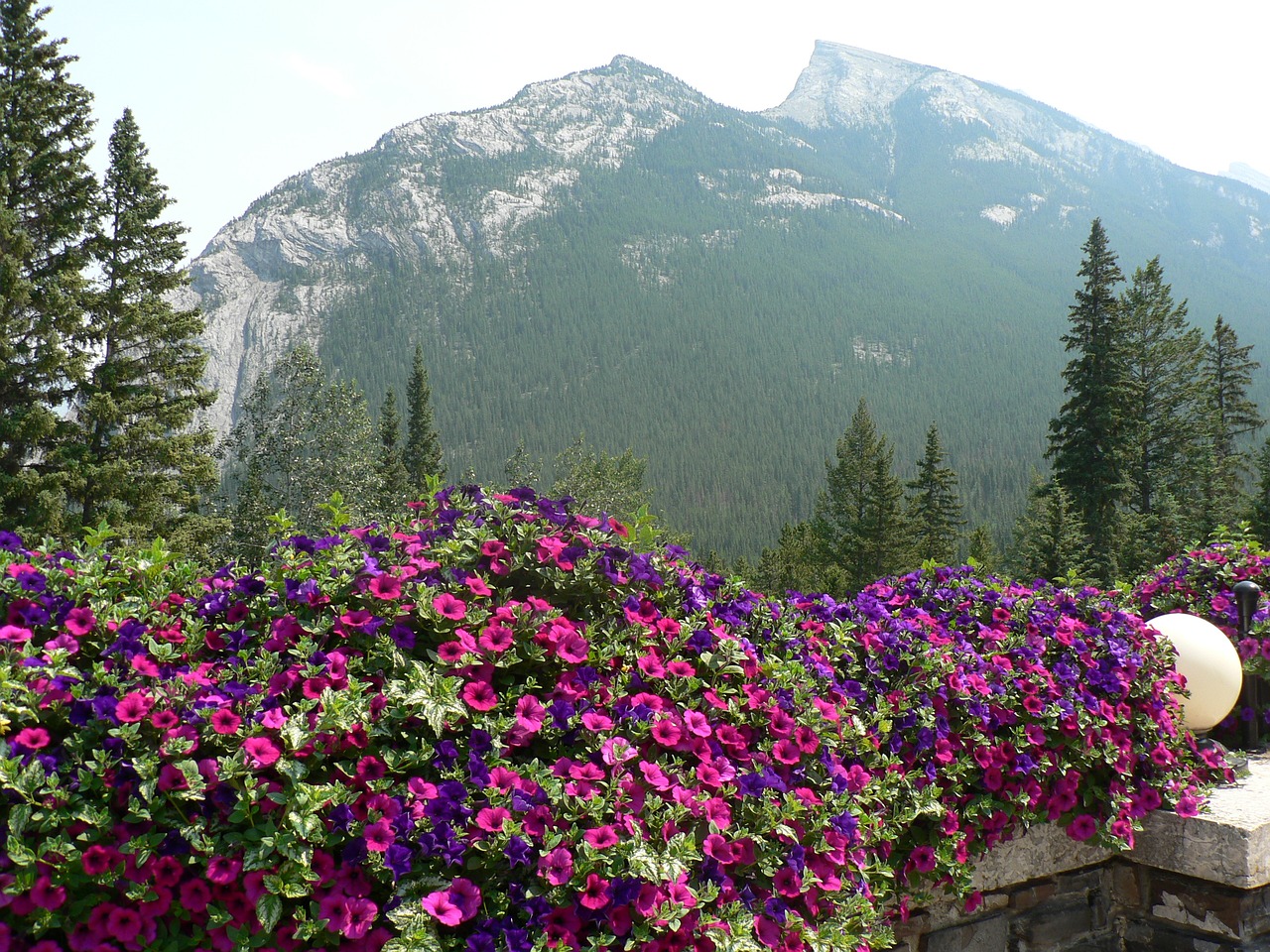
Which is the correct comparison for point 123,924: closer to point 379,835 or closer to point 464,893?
point 379,835

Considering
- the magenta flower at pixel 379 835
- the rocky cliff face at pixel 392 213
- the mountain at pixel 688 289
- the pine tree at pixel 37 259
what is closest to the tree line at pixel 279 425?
the pine tree at pixel 37 259

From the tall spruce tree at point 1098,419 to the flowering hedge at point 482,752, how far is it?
81.8ft

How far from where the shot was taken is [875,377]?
381 feet

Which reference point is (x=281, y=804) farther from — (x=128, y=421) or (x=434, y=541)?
(x=128, y=421)

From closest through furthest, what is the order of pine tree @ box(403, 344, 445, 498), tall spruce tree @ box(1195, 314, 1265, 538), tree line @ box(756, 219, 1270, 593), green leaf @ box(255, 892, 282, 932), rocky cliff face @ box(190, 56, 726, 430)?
green leaf @ box(255, 892, 282, 932) → tree line @ box(756, 219, 1270, 593) → tall spruce tree @ box(1195, 314, 1265, 538) → pine tree @ box(403, 344, 445, 498) → rocky cliff face @ box(190, 56, 726, 430)

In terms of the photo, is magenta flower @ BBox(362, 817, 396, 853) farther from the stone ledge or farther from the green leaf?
the stone ledge

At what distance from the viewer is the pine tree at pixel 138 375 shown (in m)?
17.0

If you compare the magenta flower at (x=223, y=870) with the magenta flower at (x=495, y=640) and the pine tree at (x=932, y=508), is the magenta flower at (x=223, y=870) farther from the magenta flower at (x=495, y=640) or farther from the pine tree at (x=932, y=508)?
the pine tree at (x=932, y=508)

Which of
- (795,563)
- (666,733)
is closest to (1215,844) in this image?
(666,733)

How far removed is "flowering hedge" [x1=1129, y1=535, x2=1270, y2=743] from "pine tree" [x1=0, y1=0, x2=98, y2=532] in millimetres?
16917

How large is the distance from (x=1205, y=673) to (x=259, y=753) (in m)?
3.75

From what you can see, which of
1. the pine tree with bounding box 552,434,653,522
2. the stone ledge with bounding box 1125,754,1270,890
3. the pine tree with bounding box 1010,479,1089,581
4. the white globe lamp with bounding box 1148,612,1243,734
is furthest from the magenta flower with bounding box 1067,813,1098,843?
the pine tree with bounding box 552,434,653,522

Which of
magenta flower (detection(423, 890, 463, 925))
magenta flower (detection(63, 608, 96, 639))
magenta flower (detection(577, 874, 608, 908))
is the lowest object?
magenta flower (detection(423, 890, 463, 925))

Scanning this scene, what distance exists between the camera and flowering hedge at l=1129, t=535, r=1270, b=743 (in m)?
4.09
